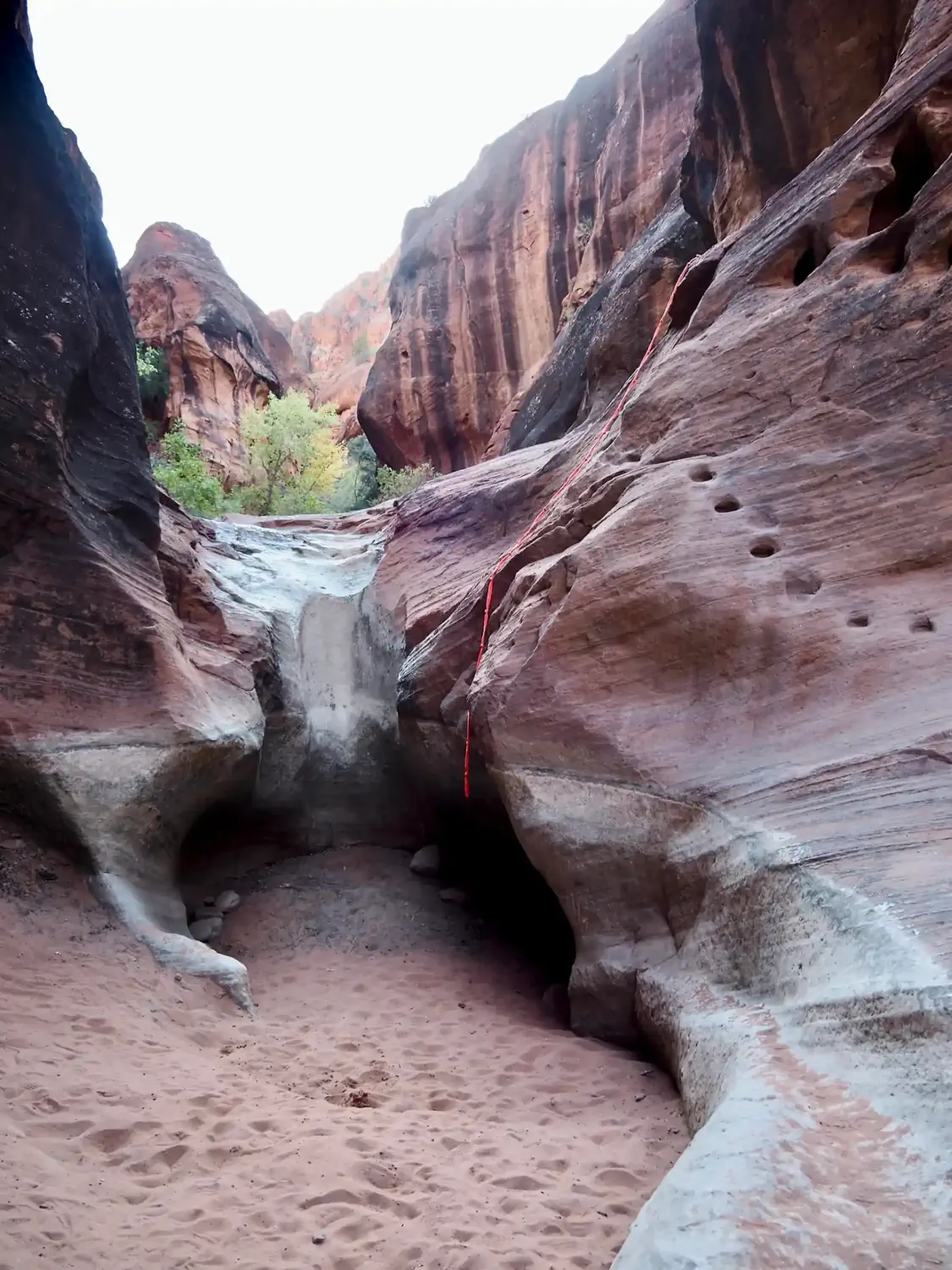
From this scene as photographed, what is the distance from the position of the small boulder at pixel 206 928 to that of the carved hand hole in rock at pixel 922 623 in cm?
644

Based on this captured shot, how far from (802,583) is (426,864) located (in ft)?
18.1

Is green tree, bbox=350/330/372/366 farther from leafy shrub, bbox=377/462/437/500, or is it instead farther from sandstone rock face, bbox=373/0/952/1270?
sandstone rock face, bbox=373/0/952/1270

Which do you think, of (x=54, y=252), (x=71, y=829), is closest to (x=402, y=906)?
(x=71, y=829)

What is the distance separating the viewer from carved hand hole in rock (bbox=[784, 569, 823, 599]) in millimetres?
5593

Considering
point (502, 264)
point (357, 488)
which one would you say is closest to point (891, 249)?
point (502, 264)

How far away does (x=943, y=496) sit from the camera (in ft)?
17.4

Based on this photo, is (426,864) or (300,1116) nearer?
(300,1116)

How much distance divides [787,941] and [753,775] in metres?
1.08

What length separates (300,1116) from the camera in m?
4.59

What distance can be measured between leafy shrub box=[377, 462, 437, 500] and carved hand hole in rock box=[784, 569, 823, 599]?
17024 millimetres

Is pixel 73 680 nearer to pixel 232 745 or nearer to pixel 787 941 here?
pixel 232 745

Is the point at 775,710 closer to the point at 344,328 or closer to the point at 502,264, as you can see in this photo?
the point at 502,264

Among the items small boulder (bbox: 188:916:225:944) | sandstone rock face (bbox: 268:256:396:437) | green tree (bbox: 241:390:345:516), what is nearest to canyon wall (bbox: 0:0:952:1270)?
small boulder (bbox: 188:916:225:944)

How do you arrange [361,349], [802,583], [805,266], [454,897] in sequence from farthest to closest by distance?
1. [361,349]
2. [454,897]
3. [805,266]
4. [802,583]
